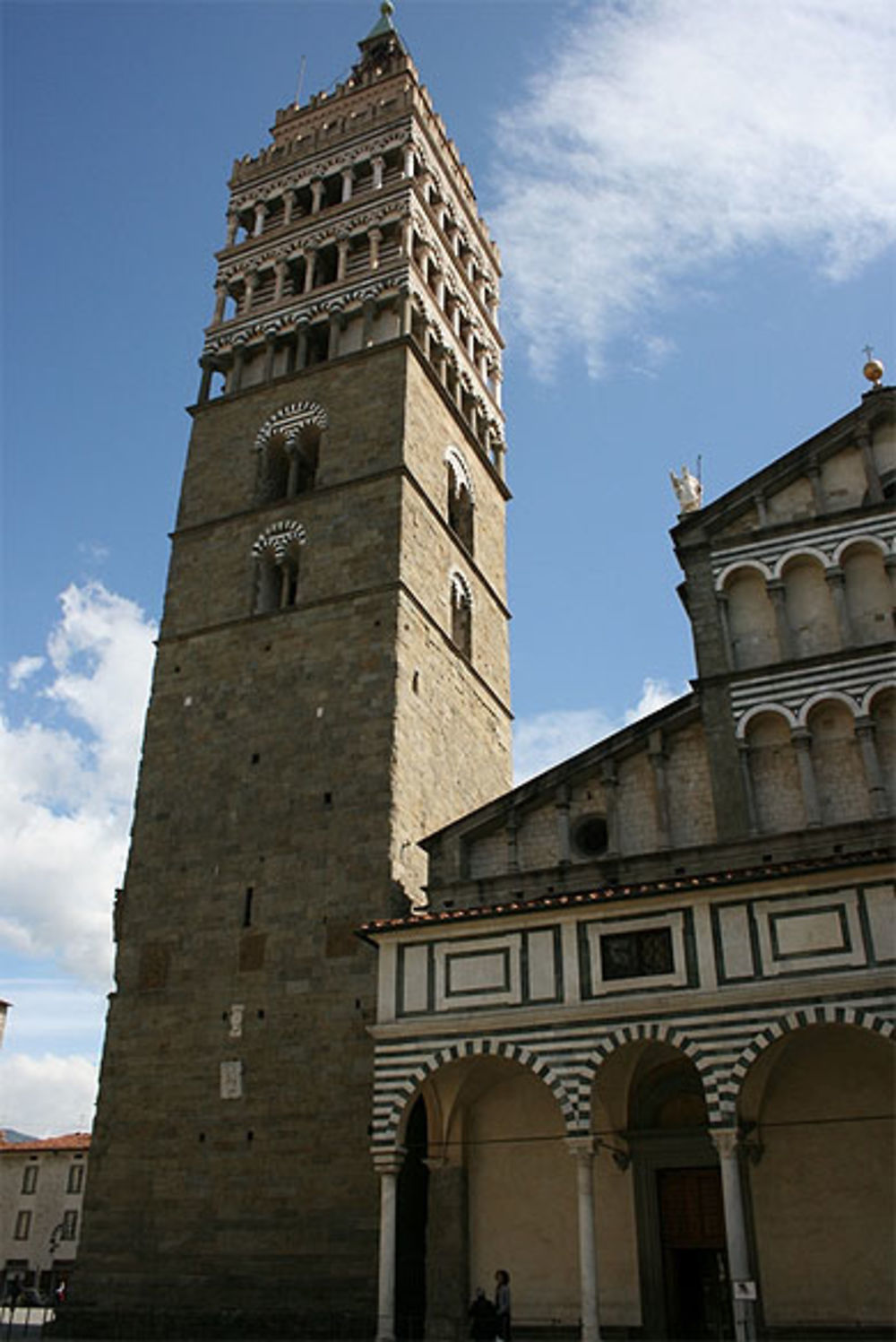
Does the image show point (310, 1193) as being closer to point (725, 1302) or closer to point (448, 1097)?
point (448, 1097)

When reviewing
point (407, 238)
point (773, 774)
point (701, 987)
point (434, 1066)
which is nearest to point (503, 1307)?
point (434, 1066)

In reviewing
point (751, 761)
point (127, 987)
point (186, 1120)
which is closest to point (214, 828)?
point (127, 987)

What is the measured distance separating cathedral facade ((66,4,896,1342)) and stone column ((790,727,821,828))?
0.07 metres

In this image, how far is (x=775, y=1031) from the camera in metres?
12.5

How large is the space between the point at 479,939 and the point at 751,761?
4.96 m

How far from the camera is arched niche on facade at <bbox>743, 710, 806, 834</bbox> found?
52.2 feet

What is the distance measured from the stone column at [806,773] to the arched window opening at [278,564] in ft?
33.9

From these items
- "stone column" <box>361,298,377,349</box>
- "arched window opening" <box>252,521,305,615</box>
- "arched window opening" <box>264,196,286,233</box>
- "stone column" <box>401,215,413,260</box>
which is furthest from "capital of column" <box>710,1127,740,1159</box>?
"arched window opening" <box>264,196,286,233</box>

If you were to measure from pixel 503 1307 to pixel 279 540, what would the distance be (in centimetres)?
1434

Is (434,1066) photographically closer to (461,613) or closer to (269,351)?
(461,613)

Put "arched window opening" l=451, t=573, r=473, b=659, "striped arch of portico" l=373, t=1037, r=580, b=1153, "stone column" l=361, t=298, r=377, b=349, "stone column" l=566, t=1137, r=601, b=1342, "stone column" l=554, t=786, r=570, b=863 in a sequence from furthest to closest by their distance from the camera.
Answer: "stone column" l=361, t=298, r=377, b=349, "arched window opening" l=451, t=573, r=473, b=659, "stone column" l=554, t=786, r=570, b=863, "striped arch of portico" l=373, t=1037, r=580, b=1153, "stone column" l=566, t=1137, r=601, b=1342

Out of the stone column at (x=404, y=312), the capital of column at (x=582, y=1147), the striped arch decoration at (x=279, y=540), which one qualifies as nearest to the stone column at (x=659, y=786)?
the capital of column at (x=582, y=1147)

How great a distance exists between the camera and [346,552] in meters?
21.5

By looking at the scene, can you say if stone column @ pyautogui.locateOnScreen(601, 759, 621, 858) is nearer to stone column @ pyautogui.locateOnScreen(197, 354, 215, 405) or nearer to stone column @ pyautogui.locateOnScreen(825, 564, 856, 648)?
stone column @ pyautogui.locateOnScreen(825, 564, 856, 648)
